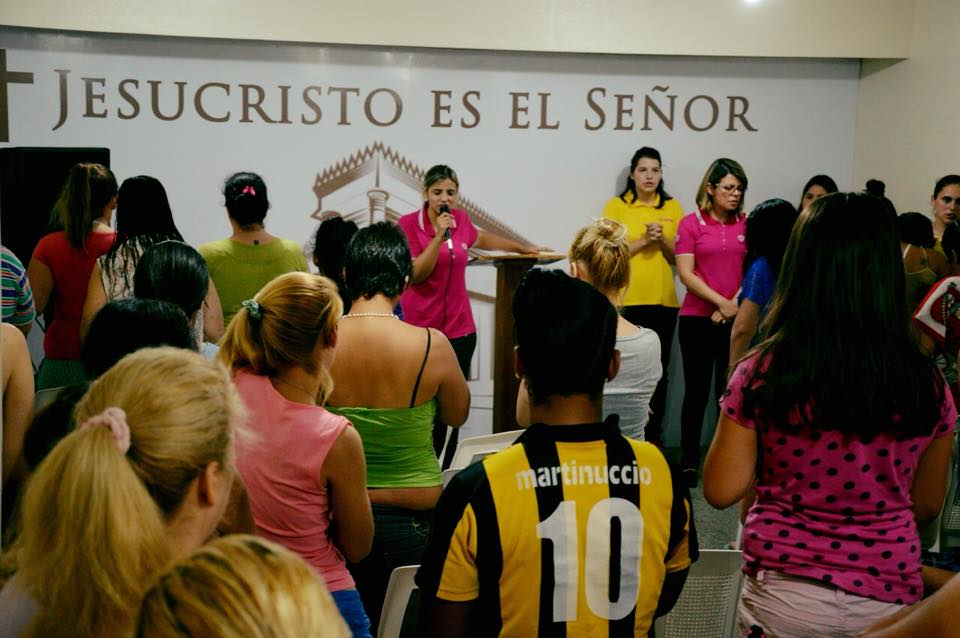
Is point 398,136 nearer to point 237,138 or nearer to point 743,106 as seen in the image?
point 237,138

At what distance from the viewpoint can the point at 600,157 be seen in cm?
601

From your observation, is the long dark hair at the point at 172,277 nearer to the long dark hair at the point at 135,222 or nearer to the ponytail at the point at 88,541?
the long dark hair at the point at 135,222

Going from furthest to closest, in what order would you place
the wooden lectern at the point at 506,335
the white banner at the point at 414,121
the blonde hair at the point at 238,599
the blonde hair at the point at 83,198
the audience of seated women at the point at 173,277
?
the white banner at the point at 414,121 < the wooden lectern at the point at 506,335 < the blonde hair at the point at 83,198 < the audience of seated women at the point at 173,277 < the blonde hair at the point at 238,599

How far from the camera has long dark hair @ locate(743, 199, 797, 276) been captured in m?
4.18

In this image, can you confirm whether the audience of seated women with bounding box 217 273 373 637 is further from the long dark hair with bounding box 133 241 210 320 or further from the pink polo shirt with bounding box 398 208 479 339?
the pink polo shirt with bounding box 398 208 479 339

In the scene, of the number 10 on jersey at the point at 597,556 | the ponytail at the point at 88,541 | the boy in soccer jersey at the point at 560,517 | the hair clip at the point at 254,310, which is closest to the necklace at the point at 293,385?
the hair clip at the point at 254,310

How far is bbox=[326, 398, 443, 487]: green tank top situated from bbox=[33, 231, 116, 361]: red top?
1.60 metres

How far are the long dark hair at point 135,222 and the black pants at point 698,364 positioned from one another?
296 cm

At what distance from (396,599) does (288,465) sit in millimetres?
477

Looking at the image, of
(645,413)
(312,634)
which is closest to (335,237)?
(645,413)

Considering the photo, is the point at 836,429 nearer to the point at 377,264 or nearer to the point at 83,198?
the point at 377,264

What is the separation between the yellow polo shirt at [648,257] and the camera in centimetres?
572

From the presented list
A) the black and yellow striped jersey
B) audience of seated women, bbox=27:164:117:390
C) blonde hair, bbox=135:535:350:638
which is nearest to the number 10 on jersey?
the black and yellow striped jersey

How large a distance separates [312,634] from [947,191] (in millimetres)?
5011
